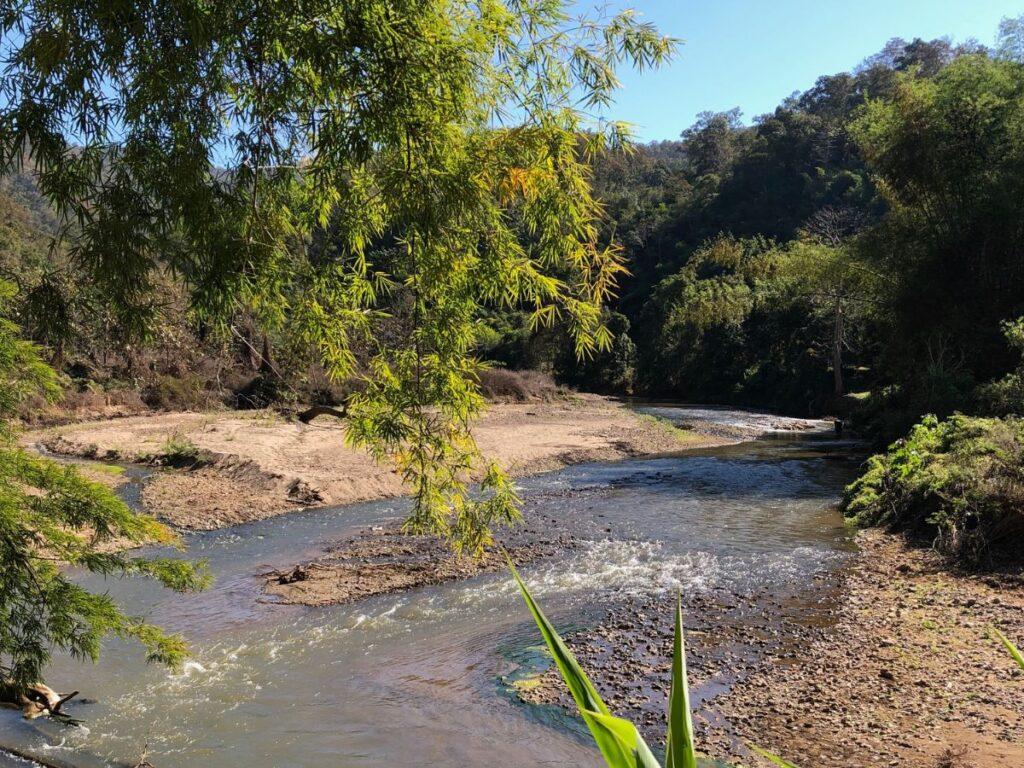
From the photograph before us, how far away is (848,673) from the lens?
5.94 metres

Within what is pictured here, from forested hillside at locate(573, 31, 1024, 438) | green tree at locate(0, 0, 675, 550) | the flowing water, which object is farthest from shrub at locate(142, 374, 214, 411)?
green tree at locate(0, 0, 675, 550)

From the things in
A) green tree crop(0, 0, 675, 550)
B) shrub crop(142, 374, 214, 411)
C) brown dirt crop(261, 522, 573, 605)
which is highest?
green tree crop(0, 0, 675, 550)

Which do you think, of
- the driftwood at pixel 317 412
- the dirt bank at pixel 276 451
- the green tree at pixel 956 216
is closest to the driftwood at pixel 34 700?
the driftwood at pixel 317 412

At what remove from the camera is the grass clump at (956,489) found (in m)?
8.83

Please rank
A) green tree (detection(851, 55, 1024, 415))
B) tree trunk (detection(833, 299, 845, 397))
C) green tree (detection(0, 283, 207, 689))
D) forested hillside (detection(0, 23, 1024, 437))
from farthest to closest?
tree trunk (detection(833, 299, 845, 397))
green tree (detection(851, 55, 1024, 415))
forested hillside (detection(0, 23, 1024, 437))
green tree (detection(0, 283, 207, 689))

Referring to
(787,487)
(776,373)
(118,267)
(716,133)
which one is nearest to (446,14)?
(118,267)

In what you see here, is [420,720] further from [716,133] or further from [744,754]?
[716,133]

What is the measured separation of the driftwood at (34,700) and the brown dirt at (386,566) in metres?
2.72

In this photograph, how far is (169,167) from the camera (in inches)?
123

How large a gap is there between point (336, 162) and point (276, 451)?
14363 mm

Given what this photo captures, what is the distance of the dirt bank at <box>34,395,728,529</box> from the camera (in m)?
13.0

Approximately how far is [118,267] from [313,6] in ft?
4.55

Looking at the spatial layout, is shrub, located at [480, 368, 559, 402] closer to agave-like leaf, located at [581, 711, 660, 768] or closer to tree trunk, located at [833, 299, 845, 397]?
tree trunk, located at [833, 299, 845, 397]

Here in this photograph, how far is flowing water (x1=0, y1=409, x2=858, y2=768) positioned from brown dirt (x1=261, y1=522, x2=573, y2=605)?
274 millimetres
